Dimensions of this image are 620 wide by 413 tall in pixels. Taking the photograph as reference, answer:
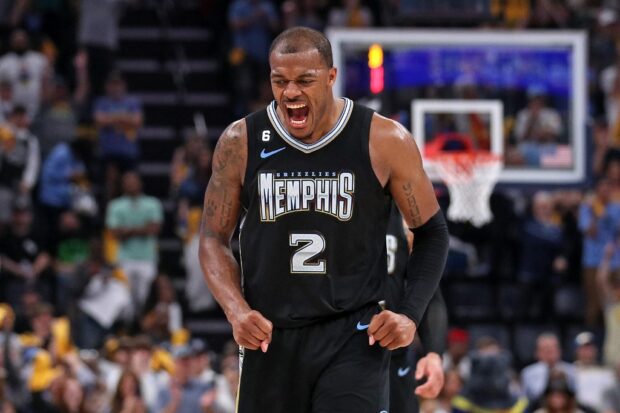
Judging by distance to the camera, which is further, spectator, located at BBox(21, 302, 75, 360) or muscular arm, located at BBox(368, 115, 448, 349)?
spectator, located at BBox(21, 302, 75, 360)

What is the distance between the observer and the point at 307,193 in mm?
6312

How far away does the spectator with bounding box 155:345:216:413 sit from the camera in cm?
1477

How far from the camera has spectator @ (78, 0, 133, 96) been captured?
20705 millimetres

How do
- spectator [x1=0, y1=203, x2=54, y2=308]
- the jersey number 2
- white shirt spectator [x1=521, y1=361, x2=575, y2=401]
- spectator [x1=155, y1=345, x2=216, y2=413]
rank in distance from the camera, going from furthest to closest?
spectator [x1=0, y1=203, x2=54, y2=308] → white shirt spectator [x1=521, y1=361, x2=575, y2=401] → spectator [x1=155, y1=345, x2=216, y2=413] → the jersey number 2

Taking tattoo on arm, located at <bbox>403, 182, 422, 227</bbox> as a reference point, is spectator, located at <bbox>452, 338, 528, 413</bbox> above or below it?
below

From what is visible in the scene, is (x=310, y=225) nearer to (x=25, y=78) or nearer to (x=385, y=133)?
(x=385, y=133)

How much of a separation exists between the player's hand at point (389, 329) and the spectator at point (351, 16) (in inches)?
560

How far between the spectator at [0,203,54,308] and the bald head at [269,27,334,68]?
11.1 meters

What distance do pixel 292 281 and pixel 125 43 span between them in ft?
56.0

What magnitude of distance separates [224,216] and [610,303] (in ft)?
37.6

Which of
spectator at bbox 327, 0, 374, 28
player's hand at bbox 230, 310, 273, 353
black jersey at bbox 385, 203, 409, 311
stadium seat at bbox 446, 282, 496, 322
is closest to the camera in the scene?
player's hand at bbox 230, 310, 273, 353

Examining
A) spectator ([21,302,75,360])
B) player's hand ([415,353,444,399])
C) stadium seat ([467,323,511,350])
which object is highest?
player's hand ([415,353,444,399])

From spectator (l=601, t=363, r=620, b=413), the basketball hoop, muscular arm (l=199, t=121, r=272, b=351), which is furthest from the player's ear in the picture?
spectator (l=601, t=363, r=620, b=413)

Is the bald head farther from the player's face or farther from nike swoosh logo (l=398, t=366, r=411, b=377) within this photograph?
nike swoosh logo (l=398, t=366, r=411, b=377)
